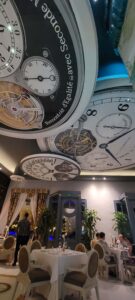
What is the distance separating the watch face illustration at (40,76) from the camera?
2.18m

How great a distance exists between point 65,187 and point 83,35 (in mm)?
7297

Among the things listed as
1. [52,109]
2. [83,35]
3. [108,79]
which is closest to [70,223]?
[52,109]

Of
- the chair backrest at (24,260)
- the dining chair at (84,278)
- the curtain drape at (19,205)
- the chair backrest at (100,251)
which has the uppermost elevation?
the curtain drape at (19,205)

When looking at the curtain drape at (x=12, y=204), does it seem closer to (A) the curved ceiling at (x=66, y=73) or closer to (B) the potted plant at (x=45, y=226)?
(B) the potted plant at (x=45, y=226)

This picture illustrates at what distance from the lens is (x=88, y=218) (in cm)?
711

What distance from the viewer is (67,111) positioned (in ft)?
9.70

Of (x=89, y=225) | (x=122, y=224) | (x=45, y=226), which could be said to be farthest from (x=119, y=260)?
(x=45, y=226)

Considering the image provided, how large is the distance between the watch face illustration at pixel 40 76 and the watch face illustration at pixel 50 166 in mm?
2320

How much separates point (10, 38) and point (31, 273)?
3446 mm

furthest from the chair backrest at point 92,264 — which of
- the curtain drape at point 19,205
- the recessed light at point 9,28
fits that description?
the curtain drape at point 19,205

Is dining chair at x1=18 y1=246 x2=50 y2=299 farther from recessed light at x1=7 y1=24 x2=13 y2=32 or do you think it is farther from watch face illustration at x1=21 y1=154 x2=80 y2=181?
recessed light at x1=7 y1=24 x2=13 y2=32

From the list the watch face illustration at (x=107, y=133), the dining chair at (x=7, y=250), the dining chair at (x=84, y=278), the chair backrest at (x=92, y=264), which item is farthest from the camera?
the dining chair at (x=7, y=250)

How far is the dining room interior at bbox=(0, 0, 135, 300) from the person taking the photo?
1826 millimetres

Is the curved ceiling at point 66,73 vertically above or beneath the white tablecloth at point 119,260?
above
